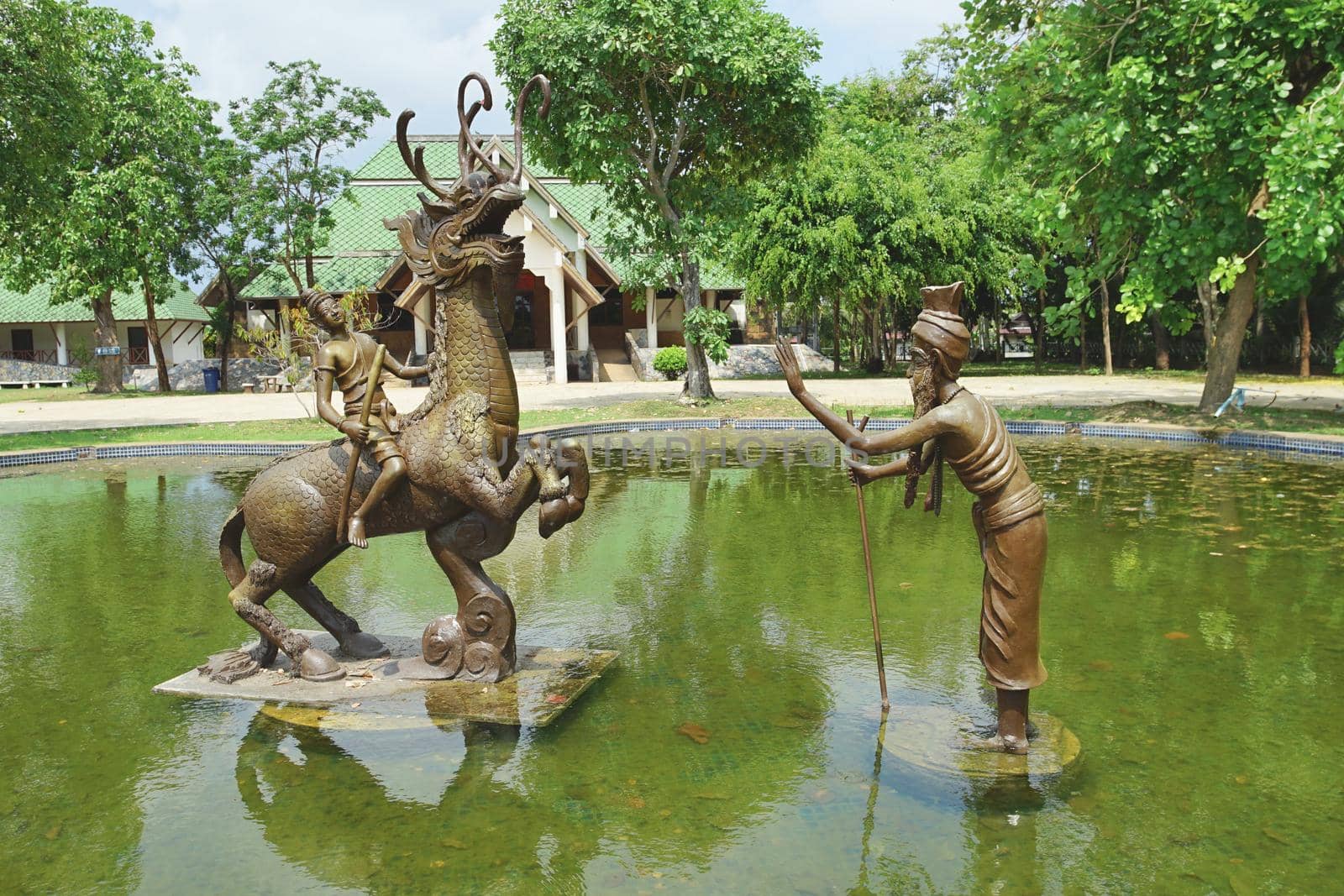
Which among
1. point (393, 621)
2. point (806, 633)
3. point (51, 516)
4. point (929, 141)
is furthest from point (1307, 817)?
point (929, 141)

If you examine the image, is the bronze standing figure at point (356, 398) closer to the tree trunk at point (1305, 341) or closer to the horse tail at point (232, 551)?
the horse tail at point (232, 551)

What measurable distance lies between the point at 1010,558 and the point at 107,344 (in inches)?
1329

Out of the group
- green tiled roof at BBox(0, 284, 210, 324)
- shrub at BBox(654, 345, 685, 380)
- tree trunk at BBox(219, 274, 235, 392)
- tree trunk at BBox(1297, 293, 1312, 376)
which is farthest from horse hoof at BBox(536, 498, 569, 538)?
green tiled roof at BBox(0, 284, 210, 324)

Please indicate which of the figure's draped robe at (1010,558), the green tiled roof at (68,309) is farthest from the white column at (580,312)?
the figure's draped robe at (1010,558)

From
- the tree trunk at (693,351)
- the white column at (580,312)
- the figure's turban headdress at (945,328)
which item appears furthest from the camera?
the white column at (580,312)

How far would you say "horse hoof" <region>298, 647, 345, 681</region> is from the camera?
17.0 feet

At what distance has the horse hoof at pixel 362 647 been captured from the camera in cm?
561

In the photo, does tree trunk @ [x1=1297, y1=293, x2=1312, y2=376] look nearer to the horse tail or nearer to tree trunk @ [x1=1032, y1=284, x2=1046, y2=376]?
tree trunk @ [x1=1032, y1=284, x2=1046, y2=376]

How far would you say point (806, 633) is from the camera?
6348 mm

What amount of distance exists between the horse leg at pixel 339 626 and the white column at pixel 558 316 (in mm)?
25689

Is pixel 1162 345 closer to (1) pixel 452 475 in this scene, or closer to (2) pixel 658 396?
(2) pixel 658 396

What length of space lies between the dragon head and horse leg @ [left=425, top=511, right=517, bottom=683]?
1361mm

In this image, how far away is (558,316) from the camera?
3103 cm

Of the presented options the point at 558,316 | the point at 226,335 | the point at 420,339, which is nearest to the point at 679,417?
the point at 558,316
